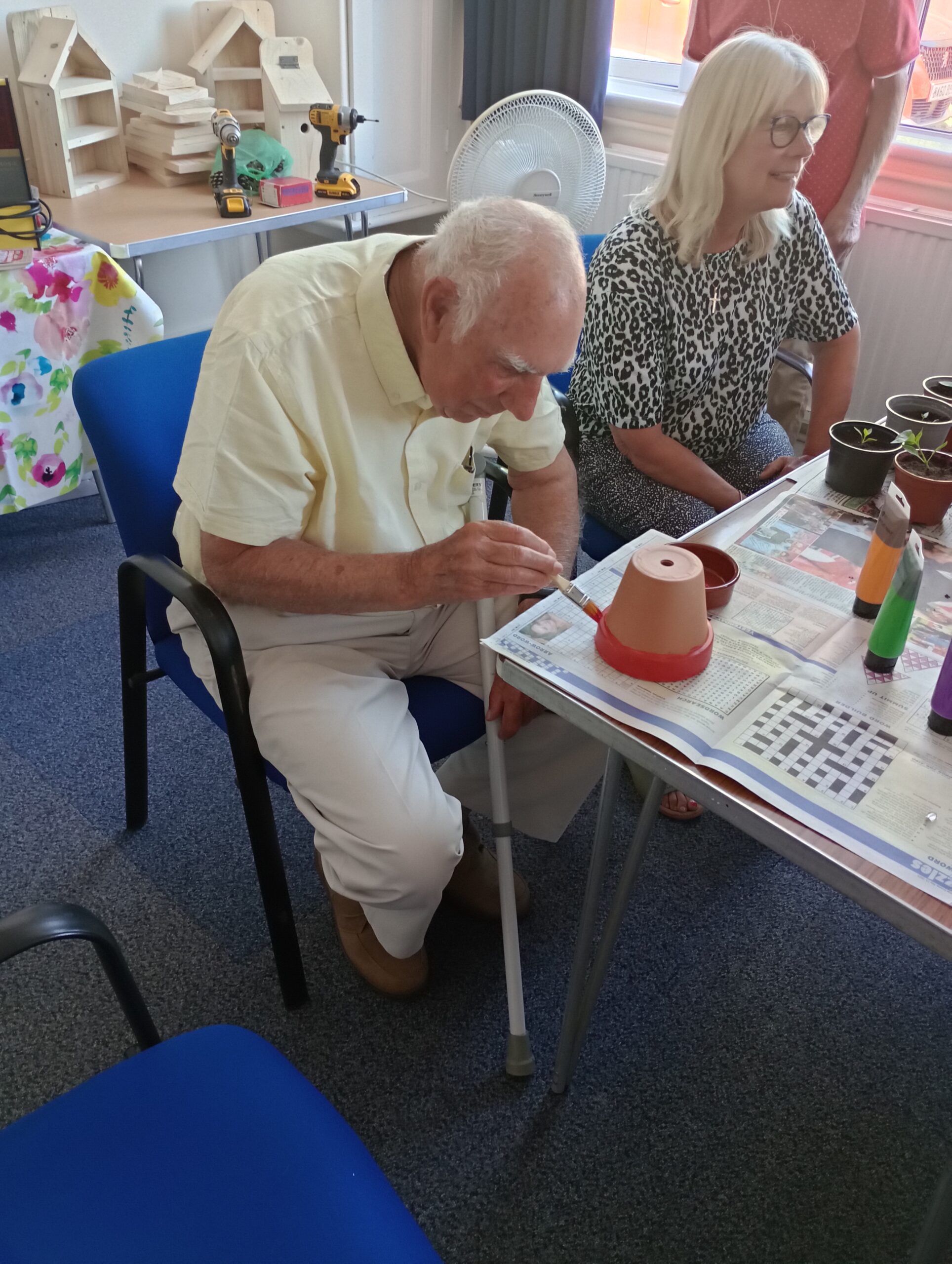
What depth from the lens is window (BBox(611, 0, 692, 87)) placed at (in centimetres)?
312

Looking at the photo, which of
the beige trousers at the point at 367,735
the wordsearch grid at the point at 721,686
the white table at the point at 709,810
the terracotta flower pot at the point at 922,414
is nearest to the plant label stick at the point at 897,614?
the wordsearch grid at the point at 721,686

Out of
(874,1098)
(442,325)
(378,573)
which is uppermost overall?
(442,325)

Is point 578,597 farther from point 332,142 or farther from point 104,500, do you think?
point 332,142

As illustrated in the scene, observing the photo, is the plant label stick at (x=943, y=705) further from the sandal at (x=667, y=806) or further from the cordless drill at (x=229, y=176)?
the cordless drill at (x=229, y=176)

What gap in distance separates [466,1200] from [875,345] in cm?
248

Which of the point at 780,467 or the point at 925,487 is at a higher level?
the point at 925,487

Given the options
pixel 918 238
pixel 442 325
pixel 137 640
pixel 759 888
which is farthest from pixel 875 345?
pixel 137 640

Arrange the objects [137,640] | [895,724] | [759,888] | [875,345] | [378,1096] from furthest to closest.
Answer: [875,345], [759,888], [137,640], [378,1096], [895,724]

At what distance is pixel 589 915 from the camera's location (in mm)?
1263

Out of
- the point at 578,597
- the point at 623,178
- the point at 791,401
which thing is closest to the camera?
the point at 578,597

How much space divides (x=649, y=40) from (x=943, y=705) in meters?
3.03

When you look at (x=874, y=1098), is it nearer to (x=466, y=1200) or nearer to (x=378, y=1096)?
(x=466, y=1200)

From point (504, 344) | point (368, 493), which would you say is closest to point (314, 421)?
point (368, 493)

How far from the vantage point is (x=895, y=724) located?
0.96 meters
